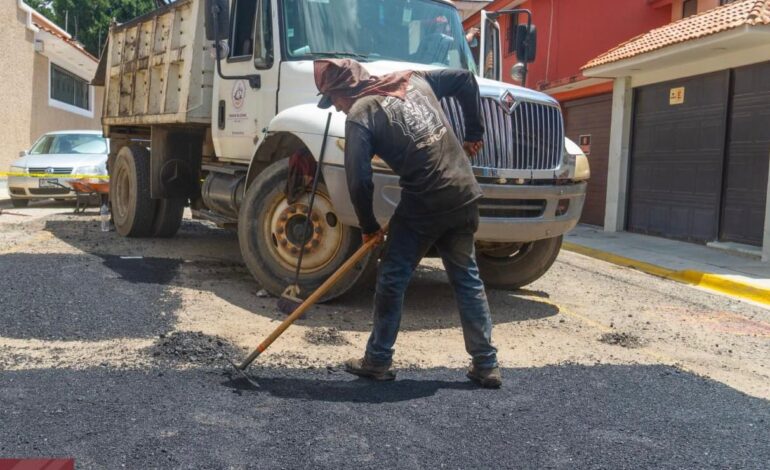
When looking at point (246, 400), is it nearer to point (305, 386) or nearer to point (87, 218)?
point (305, 386)

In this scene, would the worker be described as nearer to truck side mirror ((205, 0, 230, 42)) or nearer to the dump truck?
the dump truck

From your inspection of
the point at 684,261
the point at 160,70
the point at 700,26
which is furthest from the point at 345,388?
the point at 700,26

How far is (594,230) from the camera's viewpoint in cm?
1521

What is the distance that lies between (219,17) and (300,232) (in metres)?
2.05

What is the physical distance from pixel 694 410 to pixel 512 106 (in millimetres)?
2613

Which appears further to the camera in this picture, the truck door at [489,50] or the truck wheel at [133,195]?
the truck wheel at [133,195]

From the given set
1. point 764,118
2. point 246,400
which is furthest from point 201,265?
point 764,118

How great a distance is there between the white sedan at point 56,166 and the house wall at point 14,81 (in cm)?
515

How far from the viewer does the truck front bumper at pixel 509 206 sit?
5.27 m

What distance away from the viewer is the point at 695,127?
41.1 ft

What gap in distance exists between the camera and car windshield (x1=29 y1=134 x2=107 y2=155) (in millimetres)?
15242

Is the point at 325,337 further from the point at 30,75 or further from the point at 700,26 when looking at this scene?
the point at 30,75

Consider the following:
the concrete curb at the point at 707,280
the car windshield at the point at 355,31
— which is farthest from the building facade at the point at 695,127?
the car windshield at the point at 355,31

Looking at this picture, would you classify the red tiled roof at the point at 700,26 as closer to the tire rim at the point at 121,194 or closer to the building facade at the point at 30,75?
the tire rim at the point at 121,194
